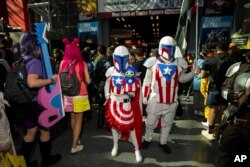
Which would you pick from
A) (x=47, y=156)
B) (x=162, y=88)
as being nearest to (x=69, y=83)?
(x=47, y=156)

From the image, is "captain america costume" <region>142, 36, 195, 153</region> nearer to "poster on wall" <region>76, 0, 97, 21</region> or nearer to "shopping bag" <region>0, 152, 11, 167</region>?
"shopping bag" <region>0, 152, 11, 167</region>

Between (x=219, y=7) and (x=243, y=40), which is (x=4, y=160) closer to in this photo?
(x=243, y=40)

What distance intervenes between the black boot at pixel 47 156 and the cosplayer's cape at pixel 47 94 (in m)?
0.45

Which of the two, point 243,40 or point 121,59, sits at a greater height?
point 243,40

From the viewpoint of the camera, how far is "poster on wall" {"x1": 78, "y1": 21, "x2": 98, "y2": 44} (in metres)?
14.4

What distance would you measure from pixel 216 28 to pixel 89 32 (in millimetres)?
6988

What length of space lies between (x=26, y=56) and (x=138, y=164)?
2.17 metres

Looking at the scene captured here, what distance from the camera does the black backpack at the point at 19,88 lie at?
2.99 meters

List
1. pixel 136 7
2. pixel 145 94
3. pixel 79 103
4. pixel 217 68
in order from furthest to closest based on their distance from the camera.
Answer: pixel 136 7 < pixel 217 68 < pixel 145 94 < pixel 79 103

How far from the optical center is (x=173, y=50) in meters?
3.84

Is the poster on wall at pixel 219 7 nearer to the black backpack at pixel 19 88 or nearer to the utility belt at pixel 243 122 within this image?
the utility belt at pixel 243 122

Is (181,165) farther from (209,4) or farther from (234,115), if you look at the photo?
(209,4)

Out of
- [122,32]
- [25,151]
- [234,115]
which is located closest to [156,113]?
[234,115]

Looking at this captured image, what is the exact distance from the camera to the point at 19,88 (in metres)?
2.99
